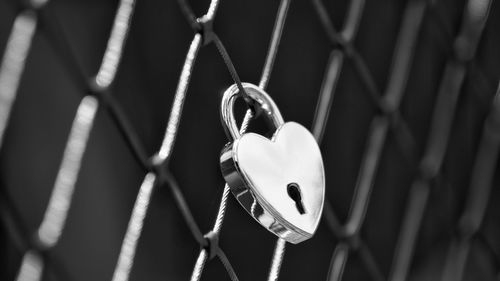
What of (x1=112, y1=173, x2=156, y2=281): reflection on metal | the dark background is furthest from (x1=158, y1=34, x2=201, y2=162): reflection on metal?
the dark background

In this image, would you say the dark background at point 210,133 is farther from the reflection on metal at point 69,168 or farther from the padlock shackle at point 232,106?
the padlock shackle at point 232,106

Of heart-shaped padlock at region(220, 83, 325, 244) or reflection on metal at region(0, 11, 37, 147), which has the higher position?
reflection on metal at region(0, 11, 37, 147)

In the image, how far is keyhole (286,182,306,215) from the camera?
0.36 meters

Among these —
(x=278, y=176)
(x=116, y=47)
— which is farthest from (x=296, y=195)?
(x=116, y=47)

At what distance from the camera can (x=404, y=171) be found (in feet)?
2.74

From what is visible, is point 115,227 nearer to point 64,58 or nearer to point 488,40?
point 64,58

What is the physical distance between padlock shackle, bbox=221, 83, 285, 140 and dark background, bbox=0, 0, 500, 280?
0.60 feet

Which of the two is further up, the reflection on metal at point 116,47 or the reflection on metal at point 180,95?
the reflection on metal at point 116,47

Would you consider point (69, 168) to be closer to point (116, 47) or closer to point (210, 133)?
point (116, 47)

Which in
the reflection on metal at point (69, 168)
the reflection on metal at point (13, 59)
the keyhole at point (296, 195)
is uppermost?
the reflection on metal at point (13, 59)

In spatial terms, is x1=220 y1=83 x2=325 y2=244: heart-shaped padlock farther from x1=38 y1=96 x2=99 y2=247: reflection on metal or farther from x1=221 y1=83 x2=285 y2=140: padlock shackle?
x1=38 y1=96 x2=99 y2=247: reflection on metal

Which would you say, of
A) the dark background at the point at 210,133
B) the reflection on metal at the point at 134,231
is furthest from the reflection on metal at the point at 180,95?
the dark background at the point at 210,133

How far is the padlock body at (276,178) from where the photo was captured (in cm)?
35

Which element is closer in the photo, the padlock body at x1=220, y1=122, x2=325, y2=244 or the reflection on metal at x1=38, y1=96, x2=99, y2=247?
the padlock body at x1=220, y1=122, x2=325, y2=244
